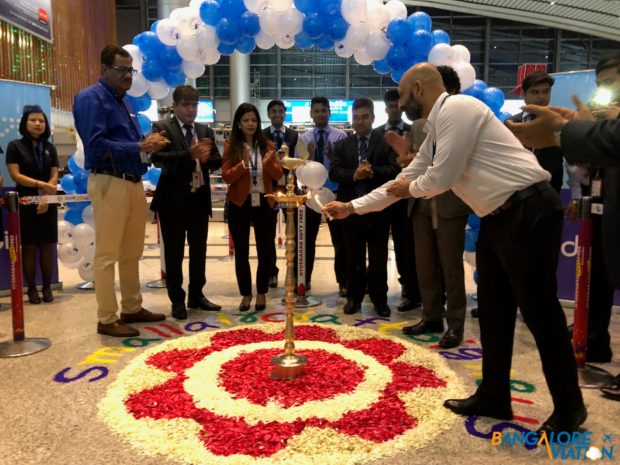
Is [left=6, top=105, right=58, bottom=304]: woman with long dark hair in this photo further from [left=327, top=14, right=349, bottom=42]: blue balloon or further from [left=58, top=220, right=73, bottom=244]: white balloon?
[left=327, top=14, right=349, bottom=42]: blue balloon

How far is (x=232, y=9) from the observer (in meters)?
4.77

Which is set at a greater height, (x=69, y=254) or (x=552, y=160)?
(x=552, y=160)

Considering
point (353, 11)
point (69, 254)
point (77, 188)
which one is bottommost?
point (69, 254)

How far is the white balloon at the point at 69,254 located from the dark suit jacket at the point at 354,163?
2.61m

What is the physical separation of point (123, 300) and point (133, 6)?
561 inches

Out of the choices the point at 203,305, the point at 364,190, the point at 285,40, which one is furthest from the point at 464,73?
the point at 203,305

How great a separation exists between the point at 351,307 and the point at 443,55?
7.82ft

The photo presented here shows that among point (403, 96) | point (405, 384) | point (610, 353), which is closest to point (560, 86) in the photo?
point (610, 353)

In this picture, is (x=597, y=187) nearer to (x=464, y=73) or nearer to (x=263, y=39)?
(x=464, y=73)

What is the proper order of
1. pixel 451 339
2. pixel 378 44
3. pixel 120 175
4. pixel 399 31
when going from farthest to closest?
pixel 378 44 < pixel 399 31 < pixel 120 175 < pixel 451 339

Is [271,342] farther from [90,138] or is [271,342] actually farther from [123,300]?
[90,138]

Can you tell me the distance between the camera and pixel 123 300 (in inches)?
159

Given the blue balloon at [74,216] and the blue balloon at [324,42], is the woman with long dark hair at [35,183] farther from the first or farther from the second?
the blue balloon at [324,42]

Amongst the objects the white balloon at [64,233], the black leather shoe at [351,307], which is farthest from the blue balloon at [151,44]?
the black leather shoe at [351,307]
